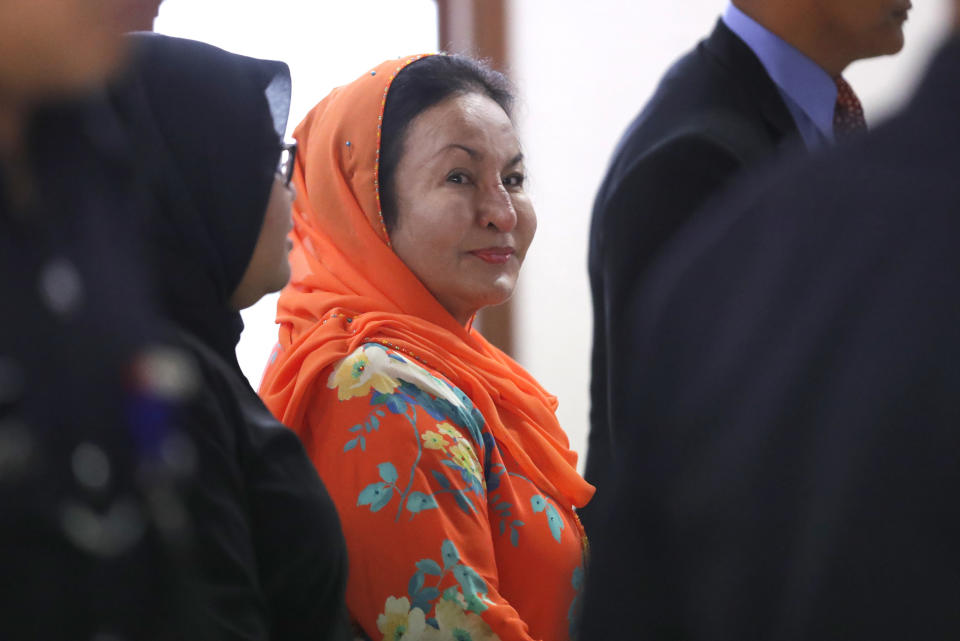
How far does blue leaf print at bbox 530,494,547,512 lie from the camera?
151cm

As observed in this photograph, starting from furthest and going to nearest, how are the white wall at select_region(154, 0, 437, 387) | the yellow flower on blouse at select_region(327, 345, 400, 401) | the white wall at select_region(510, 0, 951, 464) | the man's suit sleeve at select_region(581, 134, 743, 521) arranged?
the white wall at select_region(510, 0, 951, 464) < the white wall at select_region(154, 0, 437, 387) < the yellow flower on blouse at select_region(327, 345, 400, 401) < the man's suit sleeve at select_region(581, 134, 743, 521)

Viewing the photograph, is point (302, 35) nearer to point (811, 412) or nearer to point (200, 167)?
point (200, 167)

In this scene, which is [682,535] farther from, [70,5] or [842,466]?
[70,5]

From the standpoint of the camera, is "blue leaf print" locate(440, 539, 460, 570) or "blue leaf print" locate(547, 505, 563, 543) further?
"blue leaf print" locate(547, 505, 563, 543)

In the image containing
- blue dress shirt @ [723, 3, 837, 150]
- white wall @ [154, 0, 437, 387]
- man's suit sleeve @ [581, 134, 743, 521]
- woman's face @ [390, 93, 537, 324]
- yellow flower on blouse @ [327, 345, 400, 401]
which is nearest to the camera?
man's suit sleeve @ [581, 134, 743, 521]

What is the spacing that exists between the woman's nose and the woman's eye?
0.05 m

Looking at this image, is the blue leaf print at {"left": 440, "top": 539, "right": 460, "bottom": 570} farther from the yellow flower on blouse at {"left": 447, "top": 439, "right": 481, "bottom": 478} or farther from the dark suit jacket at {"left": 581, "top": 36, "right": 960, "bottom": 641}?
the dark suit jacket at {"left": 581, "top": 36, "right": 960, "bottom": 641}

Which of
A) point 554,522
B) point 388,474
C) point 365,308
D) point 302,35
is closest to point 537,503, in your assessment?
point 554,522

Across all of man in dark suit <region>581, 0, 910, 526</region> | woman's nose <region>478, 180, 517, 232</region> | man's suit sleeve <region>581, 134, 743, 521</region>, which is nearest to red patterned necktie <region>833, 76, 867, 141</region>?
man in dark suit <region>581, 0, 910, 526</region>

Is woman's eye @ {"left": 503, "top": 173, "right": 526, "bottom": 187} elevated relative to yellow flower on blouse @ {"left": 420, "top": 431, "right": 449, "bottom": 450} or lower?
elevated

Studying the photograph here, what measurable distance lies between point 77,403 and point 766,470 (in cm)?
44

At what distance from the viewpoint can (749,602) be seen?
56 centimetres

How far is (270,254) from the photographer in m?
1.07

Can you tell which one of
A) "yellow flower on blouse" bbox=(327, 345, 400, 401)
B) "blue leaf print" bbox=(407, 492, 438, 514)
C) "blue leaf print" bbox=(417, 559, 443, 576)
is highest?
"yellow flower on blouse" bbox=(327, 345, 400, 401)
